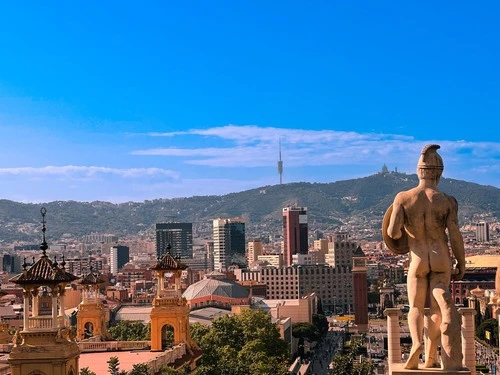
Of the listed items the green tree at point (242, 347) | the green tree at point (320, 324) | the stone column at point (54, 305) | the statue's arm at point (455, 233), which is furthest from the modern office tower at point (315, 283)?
the statue's arm at point (455, 233)

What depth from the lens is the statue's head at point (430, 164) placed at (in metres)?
12.4

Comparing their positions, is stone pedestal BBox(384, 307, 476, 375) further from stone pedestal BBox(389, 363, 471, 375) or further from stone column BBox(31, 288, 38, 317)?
stone column BBox(31, 288, 38, 317)

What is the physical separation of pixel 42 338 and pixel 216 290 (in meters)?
91.7

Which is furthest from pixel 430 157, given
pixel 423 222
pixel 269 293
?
pixel 269 293

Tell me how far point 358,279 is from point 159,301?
294ft

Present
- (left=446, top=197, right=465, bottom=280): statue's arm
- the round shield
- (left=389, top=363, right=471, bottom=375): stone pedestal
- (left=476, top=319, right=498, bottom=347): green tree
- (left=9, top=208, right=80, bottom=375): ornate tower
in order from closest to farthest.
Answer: (left=389, top=363, right=471, bottom=375): stone pedestal → (left=446, top=197, right=465, bottom=280): statue's arm → the round shield → (left=9, top=208, right=80, bottom=375): ornate tower → (left=476, top=319, right=498, bottom=347): green tree

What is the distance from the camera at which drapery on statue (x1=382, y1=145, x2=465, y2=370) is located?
12.0 m

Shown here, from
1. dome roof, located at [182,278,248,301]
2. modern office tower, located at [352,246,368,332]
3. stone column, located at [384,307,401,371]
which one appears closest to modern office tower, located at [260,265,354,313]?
modern office tower, located at [352,246,368,332]

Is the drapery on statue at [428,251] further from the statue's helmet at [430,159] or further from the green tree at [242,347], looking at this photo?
the green tree at [242,347]

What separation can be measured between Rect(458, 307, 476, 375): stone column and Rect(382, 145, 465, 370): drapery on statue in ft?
5.48

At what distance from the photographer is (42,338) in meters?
24.9

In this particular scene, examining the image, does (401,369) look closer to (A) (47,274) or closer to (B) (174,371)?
(A) (47,274)

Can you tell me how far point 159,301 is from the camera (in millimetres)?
39750

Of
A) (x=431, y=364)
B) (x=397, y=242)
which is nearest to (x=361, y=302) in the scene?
(x=397, y=242)
